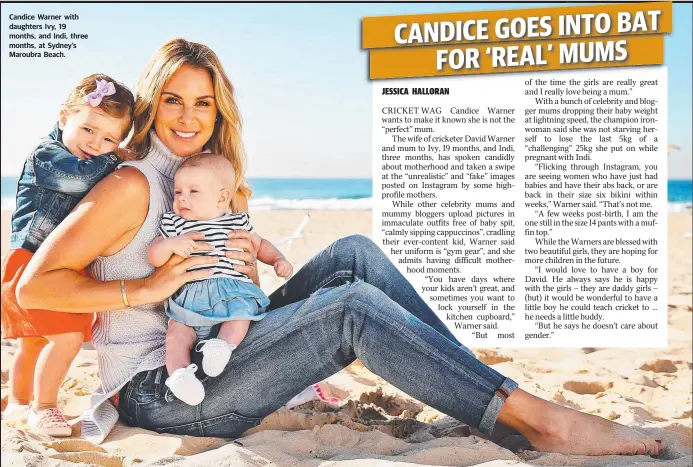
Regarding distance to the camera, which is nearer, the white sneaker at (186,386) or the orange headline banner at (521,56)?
the white sneaker at (186,386)

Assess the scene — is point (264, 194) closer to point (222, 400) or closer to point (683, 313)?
point (683, 313)

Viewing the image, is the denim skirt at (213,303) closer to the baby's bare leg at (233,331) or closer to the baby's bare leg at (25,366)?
the baby's bare leg at (233,331)

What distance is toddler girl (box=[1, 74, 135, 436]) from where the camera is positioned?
2293mm

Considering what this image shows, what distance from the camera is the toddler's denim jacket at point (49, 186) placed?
7.29 ft


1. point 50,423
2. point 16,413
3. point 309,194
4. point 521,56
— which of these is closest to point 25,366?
point 16,413

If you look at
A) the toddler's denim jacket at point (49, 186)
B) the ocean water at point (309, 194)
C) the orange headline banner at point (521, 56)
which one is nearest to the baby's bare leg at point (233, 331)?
the toddler's denim jacket at point (49, 186)

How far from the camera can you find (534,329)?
3.68 metres

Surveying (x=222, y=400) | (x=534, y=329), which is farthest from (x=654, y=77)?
(x=222, y=400)

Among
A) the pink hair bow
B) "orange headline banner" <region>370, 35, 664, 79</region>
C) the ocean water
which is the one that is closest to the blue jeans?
the pink hair bow

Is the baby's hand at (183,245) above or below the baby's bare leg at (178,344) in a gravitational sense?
above

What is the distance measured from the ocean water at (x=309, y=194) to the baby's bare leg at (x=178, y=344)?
14106 millimetres

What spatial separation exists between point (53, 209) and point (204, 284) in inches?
26.3

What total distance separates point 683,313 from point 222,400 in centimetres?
399

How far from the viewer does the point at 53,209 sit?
236cm
